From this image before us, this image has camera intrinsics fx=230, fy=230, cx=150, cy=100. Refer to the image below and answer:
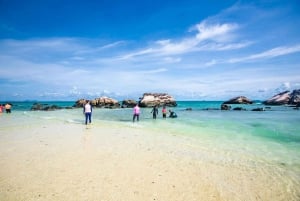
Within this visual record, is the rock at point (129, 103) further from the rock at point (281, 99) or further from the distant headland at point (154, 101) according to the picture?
the rock at point (281, 99)

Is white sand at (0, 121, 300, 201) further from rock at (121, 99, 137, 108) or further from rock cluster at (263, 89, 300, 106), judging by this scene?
rock cluster at (263, 89, 300, 106)

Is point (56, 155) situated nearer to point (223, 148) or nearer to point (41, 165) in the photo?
point (41, 165)

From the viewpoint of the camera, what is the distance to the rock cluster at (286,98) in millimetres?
88650

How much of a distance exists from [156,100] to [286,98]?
178 ft

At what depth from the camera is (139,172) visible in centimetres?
762

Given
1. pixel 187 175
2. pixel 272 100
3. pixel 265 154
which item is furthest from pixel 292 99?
pixel 187 175

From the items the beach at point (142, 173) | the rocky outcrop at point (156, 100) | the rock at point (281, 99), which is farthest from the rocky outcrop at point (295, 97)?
the beach at point (142, 173)

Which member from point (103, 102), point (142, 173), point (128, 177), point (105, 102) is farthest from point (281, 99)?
point (128, 177)

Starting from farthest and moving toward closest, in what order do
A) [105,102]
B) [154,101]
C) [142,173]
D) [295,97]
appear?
[295,97], [154,101], [105,102], [142,173]

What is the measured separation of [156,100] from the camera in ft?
282

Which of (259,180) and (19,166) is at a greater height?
(19,166)

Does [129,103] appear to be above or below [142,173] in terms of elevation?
above

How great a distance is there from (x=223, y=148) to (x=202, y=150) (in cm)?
150

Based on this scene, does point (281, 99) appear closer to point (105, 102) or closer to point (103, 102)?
point (105, 102)
